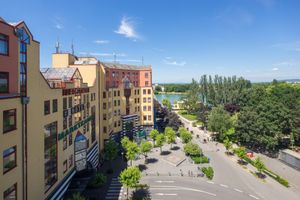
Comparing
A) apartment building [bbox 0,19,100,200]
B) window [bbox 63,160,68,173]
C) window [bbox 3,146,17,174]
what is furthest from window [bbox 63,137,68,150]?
window [bbox 3,146,17,174]

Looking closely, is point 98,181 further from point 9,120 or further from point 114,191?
A: point 9,120

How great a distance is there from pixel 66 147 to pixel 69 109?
4.56m

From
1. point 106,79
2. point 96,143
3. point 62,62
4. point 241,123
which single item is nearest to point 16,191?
point 96,143

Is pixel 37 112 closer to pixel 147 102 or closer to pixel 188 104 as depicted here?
pixel 147 102

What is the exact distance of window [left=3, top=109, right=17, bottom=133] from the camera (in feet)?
46.5

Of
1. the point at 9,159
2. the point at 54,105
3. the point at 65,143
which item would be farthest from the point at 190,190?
the point at 9,159

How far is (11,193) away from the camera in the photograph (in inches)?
586

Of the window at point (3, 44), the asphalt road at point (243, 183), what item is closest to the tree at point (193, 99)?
the asphalt road at point (243, 183)

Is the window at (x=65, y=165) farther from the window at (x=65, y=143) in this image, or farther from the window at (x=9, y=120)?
the window at (x=9, y=120)

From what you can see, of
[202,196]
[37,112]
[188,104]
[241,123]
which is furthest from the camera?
[188,104]

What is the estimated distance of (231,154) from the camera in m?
46.2

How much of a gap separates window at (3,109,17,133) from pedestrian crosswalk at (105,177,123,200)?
17770mm

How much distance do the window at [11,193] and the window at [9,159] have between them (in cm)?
142

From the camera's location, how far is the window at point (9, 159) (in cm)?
1415
